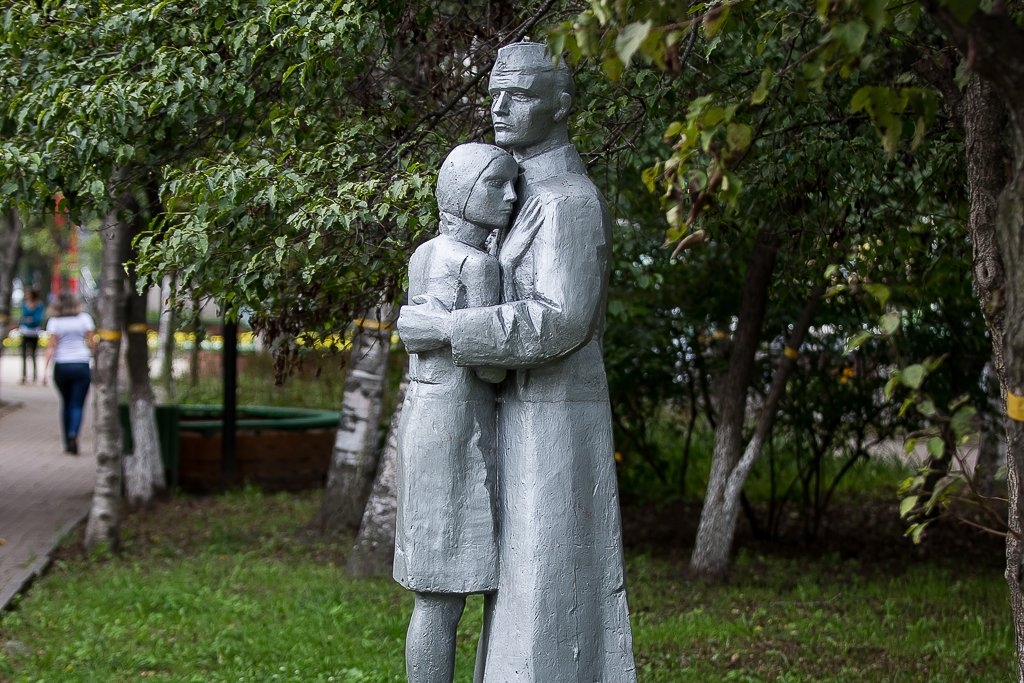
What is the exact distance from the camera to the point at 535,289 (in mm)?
3629

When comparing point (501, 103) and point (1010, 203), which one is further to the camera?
point (501, 103)

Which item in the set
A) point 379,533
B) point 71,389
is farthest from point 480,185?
point 71,389

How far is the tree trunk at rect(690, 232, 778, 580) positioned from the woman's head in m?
4.76

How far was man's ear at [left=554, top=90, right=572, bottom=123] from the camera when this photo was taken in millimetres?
3832

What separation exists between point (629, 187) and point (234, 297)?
2598 millimetres

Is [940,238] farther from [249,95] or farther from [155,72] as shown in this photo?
[155,72]

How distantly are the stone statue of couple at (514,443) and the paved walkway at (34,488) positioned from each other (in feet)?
16.2

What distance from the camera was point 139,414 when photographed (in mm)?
10734

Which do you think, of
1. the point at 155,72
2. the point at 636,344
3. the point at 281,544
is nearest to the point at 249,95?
the point at 155,72

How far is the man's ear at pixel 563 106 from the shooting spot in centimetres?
383

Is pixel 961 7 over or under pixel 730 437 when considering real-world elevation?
over

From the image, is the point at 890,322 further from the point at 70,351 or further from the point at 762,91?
the point at 70,351

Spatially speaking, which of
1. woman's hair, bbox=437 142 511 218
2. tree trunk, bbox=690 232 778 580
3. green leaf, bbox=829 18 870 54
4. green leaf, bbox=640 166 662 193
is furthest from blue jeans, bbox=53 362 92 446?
green leaf, bbox=829 18 870 54

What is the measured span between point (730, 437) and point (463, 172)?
5.18m
